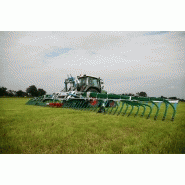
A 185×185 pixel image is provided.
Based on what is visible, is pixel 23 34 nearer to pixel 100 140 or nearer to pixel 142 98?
pixel 100 140

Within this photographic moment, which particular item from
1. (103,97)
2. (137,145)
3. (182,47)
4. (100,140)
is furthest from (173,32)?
(103,97)

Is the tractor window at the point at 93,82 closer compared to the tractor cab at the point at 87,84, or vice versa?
the tractor cab at the point at 87,84

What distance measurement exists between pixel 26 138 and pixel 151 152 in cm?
193

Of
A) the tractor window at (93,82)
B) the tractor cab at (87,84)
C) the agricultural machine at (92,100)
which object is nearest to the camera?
the agricultural machine at (92,100)

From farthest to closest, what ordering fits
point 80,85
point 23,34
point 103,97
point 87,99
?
1. point 80,85
2. point 87,99
3. point 103,97
4. point 23,34

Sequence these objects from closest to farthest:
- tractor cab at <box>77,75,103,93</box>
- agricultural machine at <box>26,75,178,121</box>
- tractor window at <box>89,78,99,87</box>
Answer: agricultural machine at <box>26,75,178,121</box> < tractor cab at <box>77,75,103,93</box> < tractor window at <box>89,78,99,87</box>

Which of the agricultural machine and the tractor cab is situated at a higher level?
the tractor cab

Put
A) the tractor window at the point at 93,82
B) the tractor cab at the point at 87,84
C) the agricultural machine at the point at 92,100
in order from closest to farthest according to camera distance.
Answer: the agricultural machine at the point at 92,100
the tractor cab at the point at 87,84
the tractor window at the point at 93,82

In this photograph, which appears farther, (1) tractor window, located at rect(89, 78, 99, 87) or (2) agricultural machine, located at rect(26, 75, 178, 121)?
(1) tractor window, located at rect(89, 78, 99, 87)

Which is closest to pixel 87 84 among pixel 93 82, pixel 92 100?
pixel 93 82

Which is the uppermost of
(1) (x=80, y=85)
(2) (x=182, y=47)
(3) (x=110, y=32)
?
(3) (x=110, y=32)

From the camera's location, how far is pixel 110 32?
2941 mm

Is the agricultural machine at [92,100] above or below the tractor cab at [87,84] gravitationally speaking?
below

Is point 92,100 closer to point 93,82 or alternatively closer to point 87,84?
point 87,84
